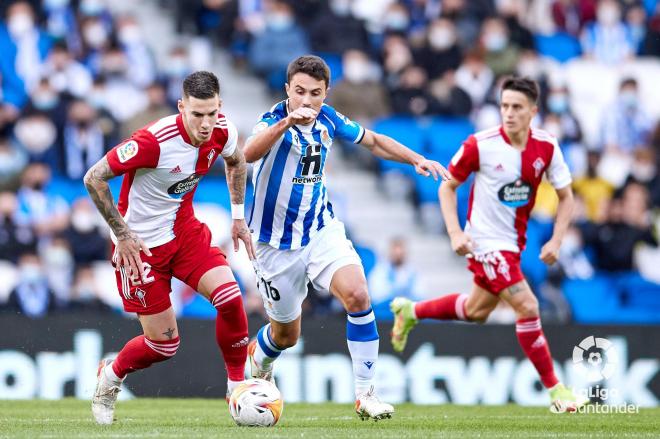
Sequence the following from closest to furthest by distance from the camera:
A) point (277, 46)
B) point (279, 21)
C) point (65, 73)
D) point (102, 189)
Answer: point (102, 189)
point (65, 73)
point (277, 46)
point (279, 21)

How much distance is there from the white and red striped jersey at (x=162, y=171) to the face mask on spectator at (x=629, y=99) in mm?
11453

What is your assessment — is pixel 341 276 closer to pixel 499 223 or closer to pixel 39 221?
pixel 499 223

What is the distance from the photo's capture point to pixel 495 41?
20.2 meters

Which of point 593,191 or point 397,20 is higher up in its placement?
point 397,20

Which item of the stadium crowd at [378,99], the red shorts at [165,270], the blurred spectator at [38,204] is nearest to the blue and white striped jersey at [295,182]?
the red shorts at [165,270]

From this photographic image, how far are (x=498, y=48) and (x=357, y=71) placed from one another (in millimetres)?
2694

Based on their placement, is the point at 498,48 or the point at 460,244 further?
the point at 498,48

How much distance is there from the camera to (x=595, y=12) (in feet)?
73.0

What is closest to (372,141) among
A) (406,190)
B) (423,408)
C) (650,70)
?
(423,408)

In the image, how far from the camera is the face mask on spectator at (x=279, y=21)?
62.4 ft

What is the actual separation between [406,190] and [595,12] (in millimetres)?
5979

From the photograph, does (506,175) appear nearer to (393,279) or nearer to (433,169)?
(433,169)

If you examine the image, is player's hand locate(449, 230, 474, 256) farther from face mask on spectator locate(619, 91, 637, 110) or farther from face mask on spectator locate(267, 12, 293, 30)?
face mask on spectator locate(619, 91, 637, 110)

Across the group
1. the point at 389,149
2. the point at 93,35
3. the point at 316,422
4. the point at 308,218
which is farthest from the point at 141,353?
the point at 93,35
